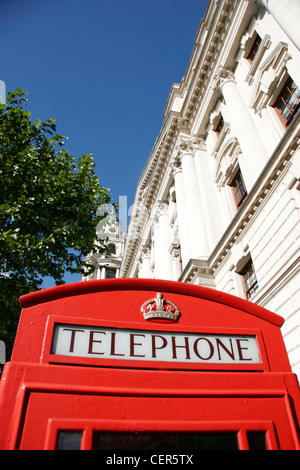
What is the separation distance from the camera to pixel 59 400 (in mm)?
1960

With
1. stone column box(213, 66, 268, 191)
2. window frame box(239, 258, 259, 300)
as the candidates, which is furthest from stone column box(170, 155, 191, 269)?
stone column box(213, 66, 268, 191)

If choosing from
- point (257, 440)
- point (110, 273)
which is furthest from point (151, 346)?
point (110, 273)

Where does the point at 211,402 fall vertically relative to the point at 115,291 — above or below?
below

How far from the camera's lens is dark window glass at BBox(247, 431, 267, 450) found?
2.01 metres

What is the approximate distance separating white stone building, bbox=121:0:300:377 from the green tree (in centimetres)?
505

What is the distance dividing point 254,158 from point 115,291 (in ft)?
32.8

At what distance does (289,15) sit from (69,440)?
1144 centimetres

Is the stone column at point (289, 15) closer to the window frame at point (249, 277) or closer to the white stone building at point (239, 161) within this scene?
the white stone building at point (239, 161)

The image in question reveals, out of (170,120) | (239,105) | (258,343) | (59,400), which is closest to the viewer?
(59,400)

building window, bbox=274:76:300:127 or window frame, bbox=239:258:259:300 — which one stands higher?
building window, bbox=274:76:300:127

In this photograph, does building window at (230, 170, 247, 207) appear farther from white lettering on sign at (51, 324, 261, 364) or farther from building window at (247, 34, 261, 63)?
white lettering on sign at (51, 324, 261, 364)

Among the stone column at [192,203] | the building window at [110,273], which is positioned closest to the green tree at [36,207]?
the stone column at [192,203]
